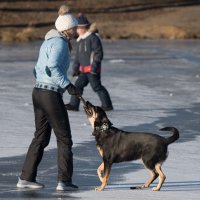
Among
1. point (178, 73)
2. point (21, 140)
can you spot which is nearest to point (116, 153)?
point (21, 140)

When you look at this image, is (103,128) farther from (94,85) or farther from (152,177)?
(94,85)

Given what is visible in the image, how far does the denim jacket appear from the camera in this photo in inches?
372

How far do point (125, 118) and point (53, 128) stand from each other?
20.3 feet

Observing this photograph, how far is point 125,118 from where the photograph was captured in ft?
51.4

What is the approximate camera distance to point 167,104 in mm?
17594

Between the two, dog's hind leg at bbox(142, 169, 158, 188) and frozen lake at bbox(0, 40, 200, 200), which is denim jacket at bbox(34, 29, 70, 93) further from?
dog's hind leg at bbox(142, 169, 158, 188)

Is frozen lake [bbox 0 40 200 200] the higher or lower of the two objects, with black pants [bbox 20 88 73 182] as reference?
lower

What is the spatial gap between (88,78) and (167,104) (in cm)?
170

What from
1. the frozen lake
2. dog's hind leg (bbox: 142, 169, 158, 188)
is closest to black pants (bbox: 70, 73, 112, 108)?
the frozen lake

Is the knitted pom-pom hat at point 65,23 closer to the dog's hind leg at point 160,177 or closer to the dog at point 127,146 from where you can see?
the dog at point 127,146

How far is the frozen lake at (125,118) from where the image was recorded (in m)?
9.85

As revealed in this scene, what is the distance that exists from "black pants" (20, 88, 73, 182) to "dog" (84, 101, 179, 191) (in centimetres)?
30

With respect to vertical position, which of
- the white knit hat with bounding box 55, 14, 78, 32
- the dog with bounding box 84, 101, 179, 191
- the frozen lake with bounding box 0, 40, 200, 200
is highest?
the white knit hat with bounding box 55, 14, 78, 32

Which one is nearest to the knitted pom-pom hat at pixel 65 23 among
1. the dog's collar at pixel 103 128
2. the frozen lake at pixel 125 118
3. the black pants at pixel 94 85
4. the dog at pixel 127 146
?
the dog at pixel 127 146
